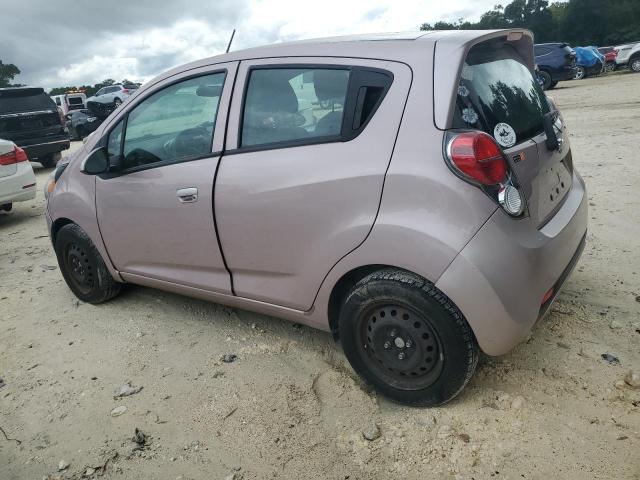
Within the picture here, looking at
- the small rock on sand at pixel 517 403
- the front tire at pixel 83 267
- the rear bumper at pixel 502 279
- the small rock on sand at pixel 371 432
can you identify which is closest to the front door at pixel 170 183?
the front tire at pixel 83 267

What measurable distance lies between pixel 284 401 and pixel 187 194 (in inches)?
49.6

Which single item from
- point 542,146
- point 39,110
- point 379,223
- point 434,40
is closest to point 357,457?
point 379,223

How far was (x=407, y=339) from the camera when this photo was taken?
2.44m

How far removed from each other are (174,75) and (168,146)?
46 cm

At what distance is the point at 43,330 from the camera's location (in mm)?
3760

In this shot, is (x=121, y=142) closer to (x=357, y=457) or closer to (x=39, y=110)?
(x=357, y=457)

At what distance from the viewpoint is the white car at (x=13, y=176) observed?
6746 millimetres

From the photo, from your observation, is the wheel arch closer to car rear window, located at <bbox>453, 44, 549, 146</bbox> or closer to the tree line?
car rear window, located at <bbox>453, 44, 549, 146</bbox>

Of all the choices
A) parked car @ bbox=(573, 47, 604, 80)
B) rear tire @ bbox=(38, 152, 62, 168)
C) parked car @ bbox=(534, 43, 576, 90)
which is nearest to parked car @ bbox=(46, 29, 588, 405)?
rear tire @ bbox=(38, 152, 62, 168)

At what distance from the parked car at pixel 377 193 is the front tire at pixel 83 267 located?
75cm

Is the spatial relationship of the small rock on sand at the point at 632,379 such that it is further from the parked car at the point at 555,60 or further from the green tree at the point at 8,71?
the green tree at the point at 8,71

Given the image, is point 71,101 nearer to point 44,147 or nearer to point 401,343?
point 44,147

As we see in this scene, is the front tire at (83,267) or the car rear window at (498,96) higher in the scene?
the car rear window at (498,96)

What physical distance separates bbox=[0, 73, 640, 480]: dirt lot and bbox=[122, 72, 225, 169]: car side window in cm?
118
